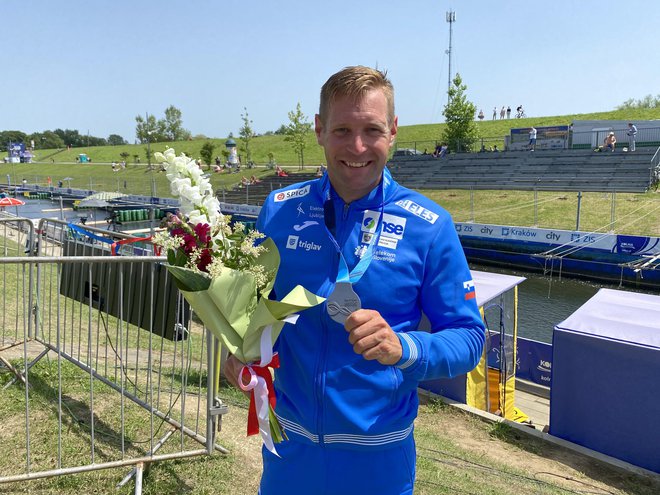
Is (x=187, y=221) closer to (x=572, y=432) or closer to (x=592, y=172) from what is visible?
(x=572, y=432)

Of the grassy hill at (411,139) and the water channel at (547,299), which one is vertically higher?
the grassy hill at (411,139)

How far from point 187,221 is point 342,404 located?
2.80ft

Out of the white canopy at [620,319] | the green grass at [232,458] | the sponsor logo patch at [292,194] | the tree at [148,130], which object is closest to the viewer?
the sponsor logo patch at [292,194]

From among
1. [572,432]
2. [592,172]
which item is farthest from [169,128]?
[572,432]

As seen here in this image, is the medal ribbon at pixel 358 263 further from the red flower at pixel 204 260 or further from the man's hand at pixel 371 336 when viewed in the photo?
the red flower at pixel 204 260

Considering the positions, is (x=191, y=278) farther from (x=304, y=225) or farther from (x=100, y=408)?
(x=100, y=408)

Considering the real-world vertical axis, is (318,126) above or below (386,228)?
above

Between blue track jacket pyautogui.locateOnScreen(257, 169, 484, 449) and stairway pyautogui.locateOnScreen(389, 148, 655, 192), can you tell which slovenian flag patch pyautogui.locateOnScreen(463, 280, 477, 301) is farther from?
stairway pyautogui.locateOnScreen(389, 148, 655, 192)

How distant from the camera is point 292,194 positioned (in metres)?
2.06

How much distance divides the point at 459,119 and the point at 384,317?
43.1 m

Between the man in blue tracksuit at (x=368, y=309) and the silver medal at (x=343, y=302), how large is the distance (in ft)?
0.03

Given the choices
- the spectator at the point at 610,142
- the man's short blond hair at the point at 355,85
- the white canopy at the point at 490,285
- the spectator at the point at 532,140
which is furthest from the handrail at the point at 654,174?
the man's short blond hair at the point at 355,85

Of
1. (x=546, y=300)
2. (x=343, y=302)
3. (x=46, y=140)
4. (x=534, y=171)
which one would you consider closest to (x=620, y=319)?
(x=343, y=302)

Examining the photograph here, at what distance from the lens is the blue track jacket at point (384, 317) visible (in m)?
1.70
